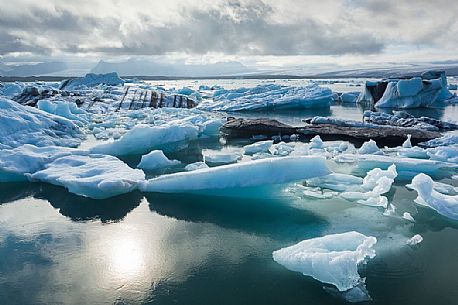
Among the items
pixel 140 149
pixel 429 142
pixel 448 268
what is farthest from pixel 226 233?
pixel 429 142

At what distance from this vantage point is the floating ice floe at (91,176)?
20.8 ft

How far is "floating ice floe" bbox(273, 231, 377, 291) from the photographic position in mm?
3793

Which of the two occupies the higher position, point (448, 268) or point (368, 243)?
point (368, 243)

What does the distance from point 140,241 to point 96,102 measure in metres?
18.9

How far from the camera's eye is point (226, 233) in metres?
5.23

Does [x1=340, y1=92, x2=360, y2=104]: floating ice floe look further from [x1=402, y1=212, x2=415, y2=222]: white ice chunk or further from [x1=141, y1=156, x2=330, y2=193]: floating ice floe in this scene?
[x1=402, y1=212, x2=415, y2=222]: white ice chunk

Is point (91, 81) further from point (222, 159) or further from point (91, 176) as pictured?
point (91, 176)

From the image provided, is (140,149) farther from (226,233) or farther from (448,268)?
(448,268)

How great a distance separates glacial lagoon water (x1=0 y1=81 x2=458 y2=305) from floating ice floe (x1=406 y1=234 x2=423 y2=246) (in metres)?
0.09

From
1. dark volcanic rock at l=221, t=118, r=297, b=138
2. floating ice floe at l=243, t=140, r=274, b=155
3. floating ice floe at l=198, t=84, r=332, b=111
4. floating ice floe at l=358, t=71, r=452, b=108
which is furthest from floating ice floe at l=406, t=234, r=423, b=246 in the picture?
floating ice floe at l=358, t=71, r=452, b=108

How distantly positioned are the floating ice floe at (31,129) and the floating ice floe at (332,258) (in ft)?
25.2

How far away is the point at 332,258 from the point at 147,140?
25.1 feet

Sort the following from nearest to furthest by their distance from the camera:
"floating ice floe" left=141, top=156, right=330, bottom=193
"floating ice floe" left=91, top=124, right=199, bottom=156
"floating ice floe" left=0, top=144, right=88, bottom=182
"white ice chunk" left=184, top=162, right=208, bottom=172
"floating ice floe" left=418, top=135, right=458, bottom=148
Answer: "floating ice floe" left=141, top=156, right=330, bottom=193
"floating ice floe" left=0, top=144, right=88, bottom=182
"white ice chunk" left=184, top=162, right=208, bottom=172
"floating ice floe" left=91, top=124, right=199, bottom=156
"floating ice floe" left=418, top=135, right=458, bottom=148

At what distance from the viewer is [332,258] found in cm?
390
